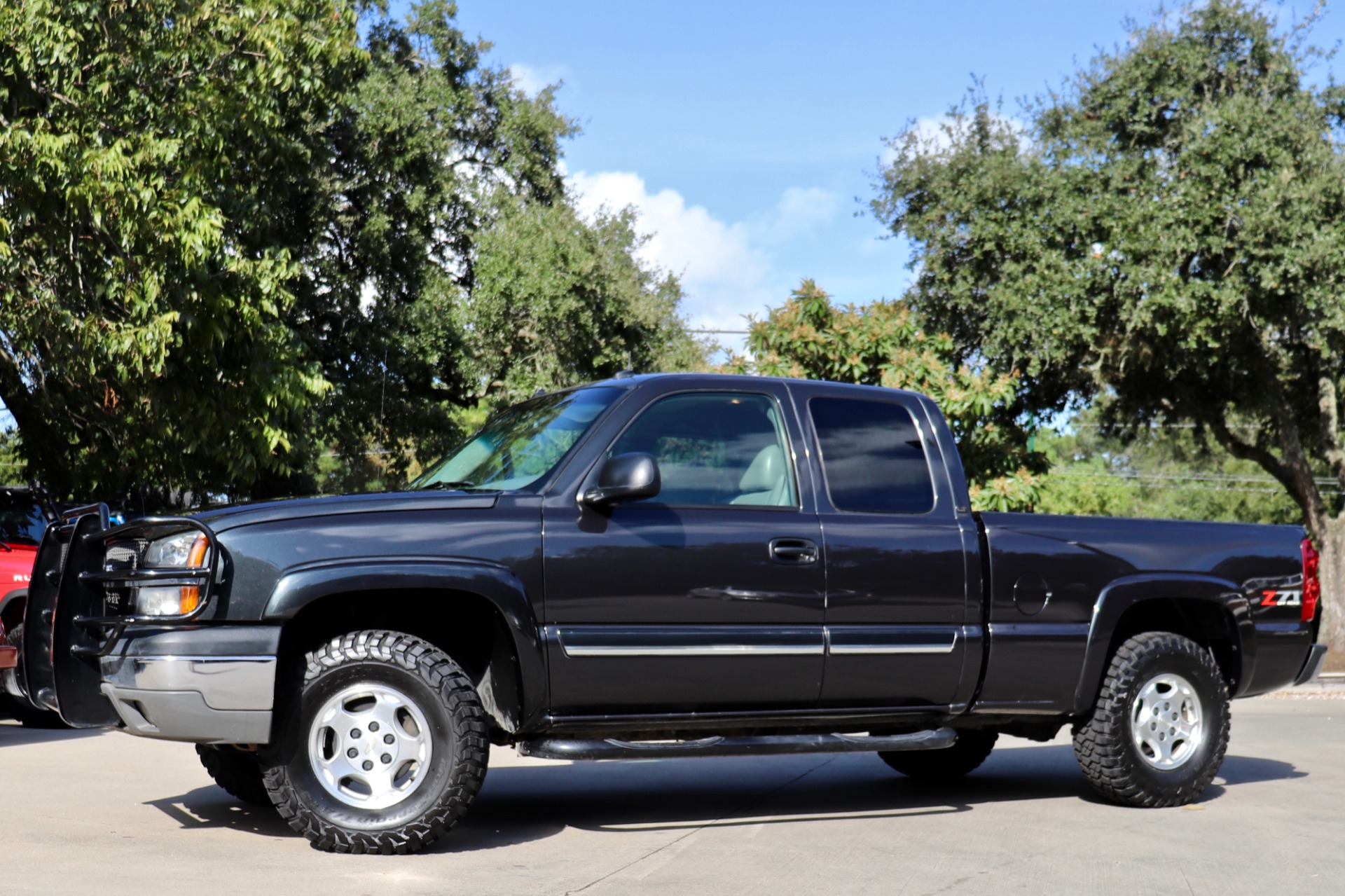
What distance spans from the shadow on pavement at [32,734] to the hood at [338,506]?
17.4ft

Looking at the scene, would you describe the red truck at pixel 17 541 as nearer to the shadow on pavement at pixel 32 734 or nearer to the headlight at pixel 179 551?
the shadow on pavement at pixel 32 734

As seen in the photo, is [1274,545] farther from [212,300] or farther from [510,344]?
[510,344]

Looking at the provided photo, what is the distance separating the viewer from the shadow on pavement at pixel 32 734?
399 inches

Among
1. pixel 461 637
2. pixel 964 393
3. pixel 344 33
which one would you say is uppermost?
pixel 344 33

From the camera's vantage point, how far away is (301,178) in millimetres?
23547

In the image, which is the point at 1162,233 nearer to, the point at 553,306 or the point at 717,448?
the point at 553,306

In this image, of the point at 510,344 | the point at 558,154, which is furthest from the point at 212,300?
the point at 558,154

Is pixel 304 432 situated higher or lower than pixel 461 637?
higher

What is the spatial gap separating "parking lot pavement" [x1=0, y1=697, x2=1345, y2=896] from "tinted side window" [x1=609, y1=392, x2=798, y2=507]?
1497 mm

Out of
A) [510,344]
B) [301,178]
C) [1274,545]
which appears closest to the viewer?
[1274,545]

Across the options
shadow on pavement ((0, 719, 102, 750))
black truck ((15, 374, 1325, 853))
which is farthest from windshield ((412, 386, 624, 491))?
shadow on pavement ((0, 719, 102, 750))

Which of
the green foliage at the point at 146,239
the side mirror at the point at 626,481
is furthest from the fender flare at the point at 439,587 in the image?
the green foliage at the point at 146,239

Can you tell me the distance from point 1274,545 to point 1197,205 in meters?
13.4

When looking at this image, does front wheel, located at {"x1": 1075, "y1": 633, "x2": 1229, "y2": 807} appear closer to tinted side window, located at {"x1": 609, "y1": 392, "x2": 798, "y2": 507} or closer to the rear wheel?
the rear wheel
